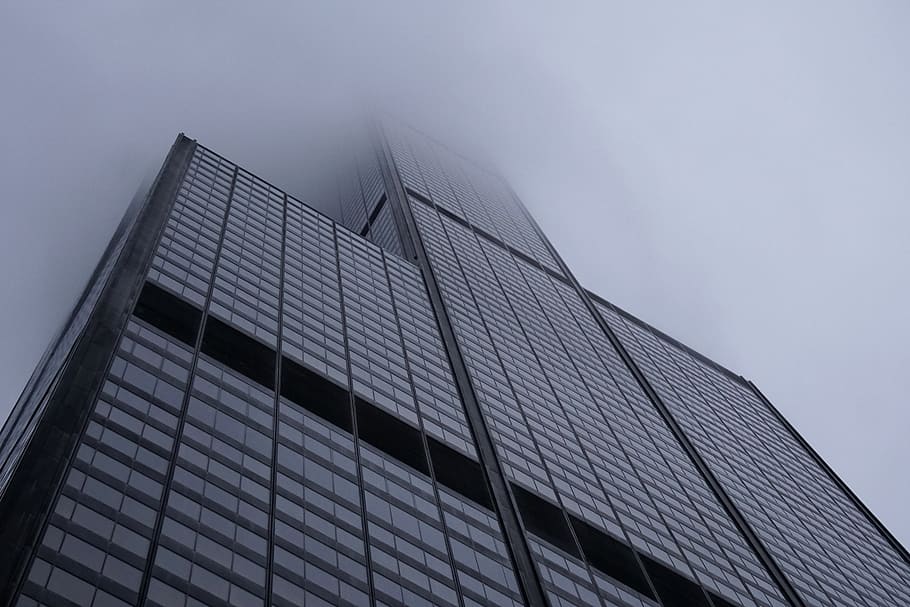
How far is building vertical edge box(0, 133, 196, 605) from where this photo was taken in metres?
28.8

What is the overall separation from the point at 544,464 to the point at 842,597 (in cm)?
2475

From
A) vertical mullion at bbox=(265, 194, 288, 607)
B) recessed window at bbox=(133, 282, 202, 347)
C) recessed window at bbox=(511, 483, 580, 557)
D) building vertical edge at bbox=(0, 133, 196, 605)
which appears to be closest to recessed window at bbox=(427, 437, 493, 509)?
recessed window at bbox=(511, 483, 580, 557)

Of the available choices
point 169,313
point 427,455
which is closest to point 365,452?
point 427,455

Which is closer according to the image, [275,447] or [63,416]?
[63,416]

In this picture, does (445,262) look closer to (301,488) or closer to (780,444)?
(780,444)

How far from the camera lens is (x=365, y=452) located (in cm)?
4750

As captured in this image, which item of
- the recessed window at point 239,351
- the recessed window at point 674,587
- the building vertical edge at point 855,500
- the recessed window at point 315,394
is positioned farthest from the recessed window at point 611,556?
the building vertical edge at point 855,500

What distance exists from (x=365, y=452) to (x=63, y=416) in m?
15.9

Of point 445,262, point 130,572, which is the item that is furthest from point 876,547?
point 130,572

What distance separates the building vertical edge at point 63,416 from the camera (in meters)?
28.8

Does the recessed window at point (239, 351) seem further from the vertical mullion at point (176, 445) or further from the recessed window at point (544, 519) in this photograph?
the recessed window at point (544, 519)

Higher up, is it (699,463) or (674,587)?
(699,463)

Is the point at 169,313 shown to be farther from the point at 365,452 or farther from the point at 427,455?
the point at 427,455

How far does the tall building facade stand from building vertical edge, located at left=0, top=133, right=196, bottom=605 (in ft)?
0.35
